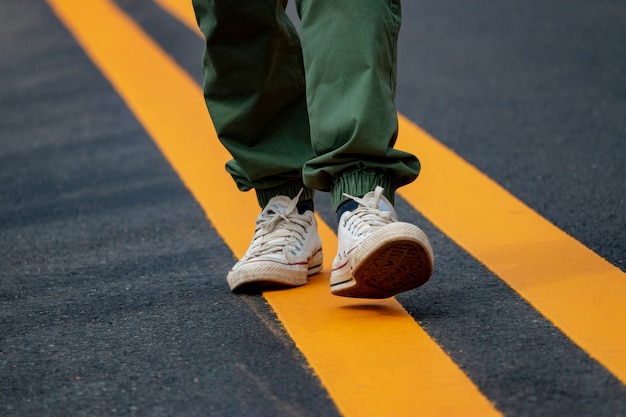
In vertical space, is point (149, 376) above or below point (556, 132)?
above

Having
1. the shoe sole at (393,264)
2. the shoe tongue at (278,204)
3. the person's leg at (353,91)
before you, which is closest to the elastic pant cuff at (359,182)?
the person's leg at (353,91)

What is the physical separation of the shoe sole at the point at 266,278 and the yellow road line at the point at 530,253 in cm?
39

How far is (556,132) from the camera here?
379cm

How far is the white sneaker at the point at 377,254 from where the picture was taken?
2.15 metres

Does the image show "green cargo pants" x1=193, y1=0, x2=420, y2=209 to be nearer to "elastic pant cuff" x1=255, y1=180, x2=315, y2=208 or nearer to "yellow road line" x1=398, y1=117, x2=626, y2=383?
"elastic pant cuff" x1=255, y1=180, x2=315, y2=208

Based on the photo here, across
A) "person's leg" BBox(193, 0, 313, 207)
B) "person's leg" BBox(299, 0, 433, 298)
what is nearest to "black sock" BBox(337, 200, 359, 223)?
"person's leg" BBox(299, 0, 433, 298)

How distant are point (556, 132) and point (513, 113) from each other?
12.8 inches

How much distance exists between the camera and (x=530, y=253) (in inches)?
103

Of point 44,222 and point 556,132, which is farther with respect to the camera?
point 556,132

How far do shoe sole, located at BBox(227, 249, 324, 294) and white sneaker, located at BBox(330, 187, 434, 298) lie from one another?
0.23m

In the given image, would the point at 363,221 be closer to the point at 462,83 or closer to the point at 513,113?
the point at 513,113

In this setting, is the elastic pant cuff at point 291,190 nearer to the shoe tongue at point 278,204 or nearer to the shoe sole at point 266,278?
the shoe tongue at point 278,204

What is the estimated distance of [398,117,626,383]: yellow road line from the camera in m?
2.08

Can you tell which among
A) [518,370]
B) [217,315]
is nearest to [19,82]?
[217,315]
